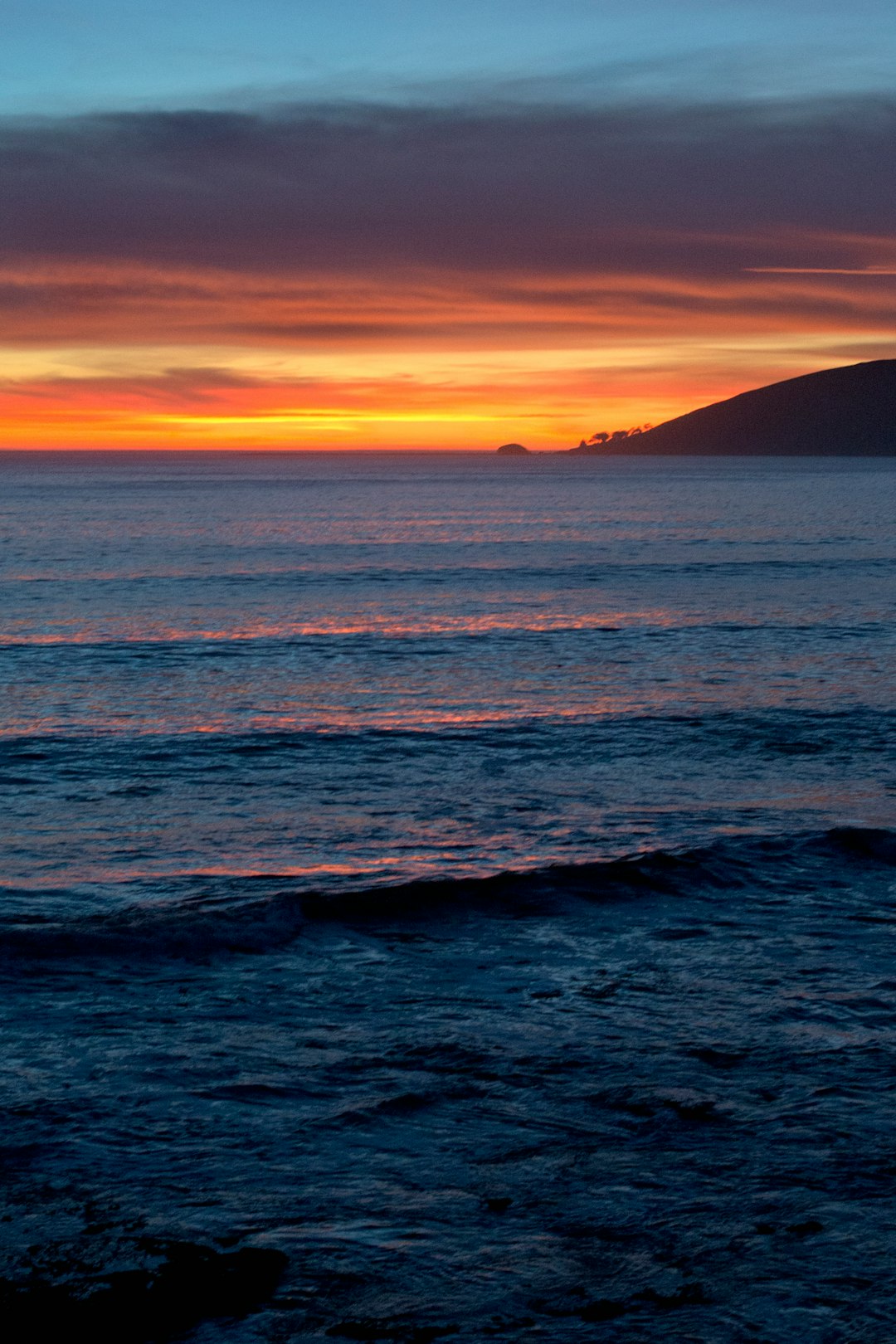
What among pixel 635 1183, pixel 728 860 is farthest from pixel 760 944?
pixel 635 1183

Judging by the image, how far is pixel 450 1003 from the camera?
8.48 m

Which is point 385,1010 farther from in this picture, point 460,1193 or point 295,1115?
point 460,1193

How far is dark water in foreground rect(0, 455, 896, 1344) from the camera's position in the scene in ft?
17.7

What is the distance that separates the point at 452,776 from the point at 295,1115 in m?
8.74

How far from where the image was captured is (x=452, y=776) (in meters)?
15.4

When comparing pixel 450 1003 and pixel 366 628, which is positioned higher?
pixel 366 628

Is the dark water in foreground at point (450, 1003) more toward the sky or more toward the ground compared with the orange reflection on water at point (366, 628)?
more toward the ground

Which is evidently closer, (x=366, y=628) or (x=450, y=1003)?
(x=450, y=1003)

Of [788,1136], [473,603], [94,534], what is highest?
[94,534]

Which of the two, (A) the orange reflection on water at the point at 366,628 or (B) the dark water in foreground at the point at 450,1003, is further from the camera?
(A) the orange reflection on water at the point at 366,628

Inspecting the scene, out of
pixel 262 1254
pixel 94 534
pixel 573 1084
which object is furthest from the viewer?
pixel 94 534

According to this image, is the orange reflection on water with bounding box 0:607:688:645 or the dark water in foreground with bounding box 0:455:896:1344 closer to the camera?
the dark water in foreground with bounding box 0:455:896:1344

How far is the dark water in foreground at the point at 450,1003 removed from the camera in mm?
5406

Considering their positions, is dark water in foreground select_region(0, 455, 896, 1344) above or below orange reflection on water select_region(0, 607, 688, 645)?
below
